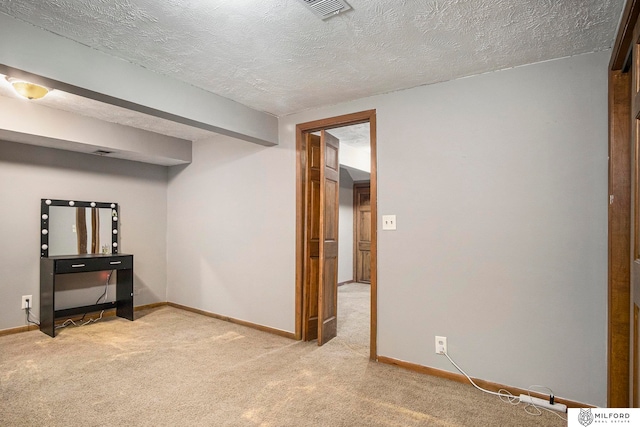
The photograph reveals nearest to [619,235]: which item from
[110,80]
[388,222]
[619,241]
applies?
[619,241]

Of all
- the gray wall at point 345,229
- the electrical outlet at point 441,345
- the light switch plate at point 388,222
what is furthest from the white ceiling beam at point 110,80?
the gray wall at point 345,229

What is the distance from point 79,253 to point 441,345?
4.04m

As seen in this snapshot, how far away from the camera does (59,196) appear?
4117mm

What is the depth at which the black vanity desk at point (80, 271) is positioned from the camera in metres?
3.70

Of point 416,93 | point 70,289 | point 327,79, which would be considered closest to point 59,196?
point 70,289

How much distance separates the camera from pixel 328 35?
6.93 feet

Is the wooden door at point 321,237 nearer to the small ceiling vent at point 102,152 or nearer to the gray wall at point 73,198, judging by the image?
the small ceiling vent at point 102,152

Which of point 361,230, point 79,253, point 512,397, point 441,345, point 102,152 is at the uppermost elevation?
point 102,152

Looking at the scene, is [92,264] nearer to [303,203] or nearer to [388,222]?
[303,203]

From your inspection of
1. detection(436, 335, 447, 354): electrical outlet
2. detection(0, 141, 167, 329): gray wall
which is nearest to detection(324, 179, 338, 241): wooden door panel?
detection(436, 335, 447, 354): electrical outlet

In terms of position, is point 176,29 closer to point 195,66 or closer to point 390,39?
point 195,66

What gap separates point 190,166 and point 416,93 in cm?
318

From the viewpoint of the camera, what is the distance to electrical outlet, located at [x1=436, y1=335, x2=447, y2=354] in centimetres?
273

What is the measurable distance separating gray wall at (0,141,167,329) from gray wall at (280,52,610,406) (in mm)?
3382
